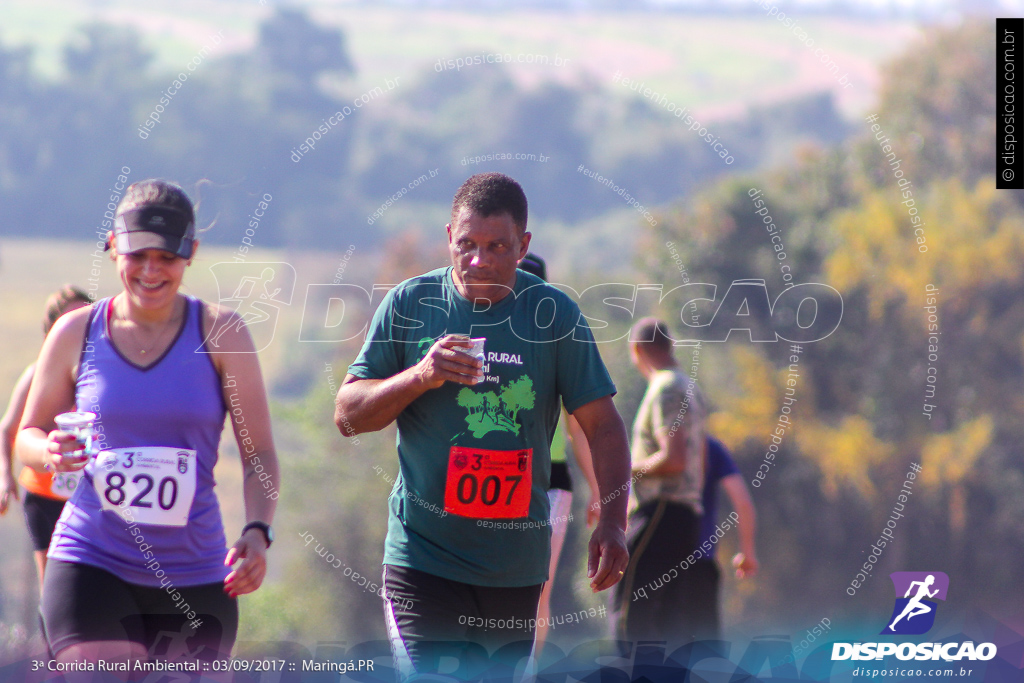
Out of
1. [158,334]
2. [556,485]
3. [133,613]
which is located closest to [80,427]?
[158,334]

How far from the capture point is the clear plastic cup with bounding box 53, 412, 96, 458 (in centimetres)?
299

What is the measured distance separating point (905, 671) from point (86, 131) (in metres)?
45.7

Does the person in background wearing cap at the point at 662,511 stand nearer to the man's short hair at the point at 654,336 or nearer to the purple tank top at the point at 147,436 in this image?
the man's short hair at the point at 654,336

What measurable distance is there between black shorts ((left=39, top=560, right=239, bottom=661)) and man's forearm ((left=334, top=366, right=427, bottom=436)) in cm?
61

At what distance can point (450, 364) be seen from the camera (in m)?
2.81

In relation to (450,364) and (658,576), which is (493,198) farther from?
(658,576)

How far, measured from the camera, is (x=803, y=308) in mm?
24719

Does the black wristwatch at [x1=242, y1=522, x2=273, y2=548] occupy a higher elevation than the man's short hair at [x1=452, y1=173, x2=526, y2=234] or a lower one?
lower

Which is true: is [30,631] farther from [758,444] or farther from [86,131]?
[86,131]

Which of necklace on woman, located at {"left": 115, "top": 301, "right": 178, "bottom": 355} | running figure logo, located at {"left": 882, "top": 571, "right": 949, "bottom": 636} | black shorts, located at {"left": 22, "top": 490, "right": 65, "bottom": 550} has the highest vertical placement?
necklace on woman, located at {"left": 115, "top": 301, "right": 178, "bottom": 355}

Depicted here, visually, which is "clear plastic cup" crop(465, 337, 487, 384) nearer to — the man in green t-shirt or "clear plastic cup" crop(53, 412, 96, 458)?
the man in green t-shirt

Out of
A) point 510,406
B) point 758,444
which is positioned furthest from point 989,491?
point 510,406

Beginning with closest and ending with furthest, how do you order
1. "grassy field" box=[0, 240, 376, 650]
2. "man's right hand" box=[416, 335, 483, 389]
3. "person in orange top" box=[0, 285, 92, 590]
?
"man's right hand" box=[416, 335, 483, 389]
"person in orange top" box=[0, 285, 92, 590]
"grassy field" box=[0, 240, 376, 650]

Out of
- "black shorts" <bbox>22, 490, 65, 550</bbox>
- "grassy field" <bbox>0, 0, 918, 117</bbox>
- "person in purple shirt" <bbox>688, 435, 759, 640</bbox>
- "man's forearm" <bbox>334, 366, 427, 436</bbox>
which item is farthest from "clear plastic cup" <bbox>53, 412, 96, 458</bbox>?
"grassy field" <bbox>0, 0, 918, 117</bbox>
